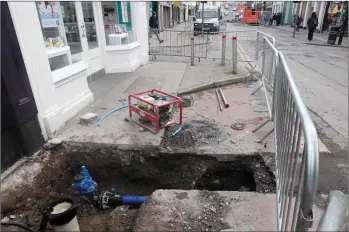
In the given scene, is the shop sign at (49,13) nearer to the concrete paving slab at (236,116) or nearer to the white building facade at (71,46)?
the white building facade at (71,46)

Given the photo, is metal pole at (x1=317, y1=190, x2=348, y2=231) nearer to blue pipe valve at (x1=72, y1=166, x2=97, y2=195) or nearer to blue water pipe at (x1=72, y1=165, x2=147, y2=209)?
blue water pipe at (x1=72, y1=165, x2=147, y2=209)

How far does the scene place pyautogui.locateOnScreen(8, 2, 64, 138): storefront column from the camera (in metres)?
3.37

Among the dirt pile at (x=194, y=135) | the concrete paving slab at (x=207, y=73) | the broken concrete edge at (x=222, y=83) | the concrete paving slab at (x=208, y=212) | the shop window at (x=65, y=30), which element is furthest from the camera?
the concrete paving slab at (x=207, y=73)

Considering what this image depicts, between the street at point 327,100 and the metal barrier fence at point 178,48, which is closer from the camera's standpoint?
the street at point 327,100

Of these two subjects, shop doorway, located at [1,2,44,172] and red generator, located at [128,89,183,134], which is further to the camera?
red generator, located at [128,89,183,134]

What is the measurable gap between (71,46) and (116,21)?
227 centimetres

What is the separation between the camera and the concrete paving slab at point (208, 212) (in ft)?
8.27

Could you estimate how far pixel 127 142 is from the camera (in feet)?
13.1

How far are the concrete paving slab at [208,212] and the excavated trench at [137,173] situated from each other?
0.63 m

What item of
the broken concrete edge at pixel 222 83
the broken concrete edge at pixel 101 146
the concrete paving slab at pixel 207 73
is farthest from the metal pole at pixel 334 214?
the concrete paving slab at pixel 207 73

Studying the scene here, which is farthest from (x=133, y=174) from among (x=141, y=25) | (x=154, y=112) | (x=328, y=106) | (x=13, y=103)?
(x=141, y=25)

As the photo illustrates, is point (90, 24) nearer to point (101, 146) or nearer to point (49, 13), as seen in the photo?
point (49, 13)

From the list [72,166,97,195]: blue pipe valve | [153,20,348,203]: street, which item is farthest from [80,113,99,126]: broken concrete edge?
[153,20,348,203]: street

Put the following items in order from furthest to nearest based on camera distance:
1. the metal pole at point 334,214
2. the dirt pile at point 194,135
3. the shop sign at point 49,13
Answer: the shop sign at point 49,13
the dirt pile at point 194,135
the metal pole at point 334,214
